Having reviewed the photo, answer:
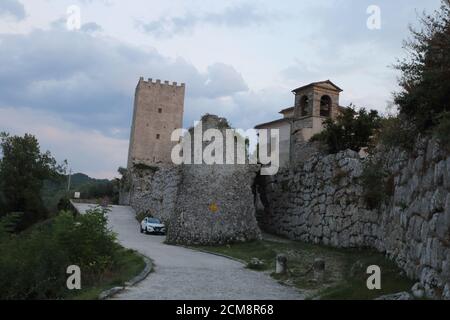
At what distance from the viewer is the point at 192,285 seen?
34.1 ft

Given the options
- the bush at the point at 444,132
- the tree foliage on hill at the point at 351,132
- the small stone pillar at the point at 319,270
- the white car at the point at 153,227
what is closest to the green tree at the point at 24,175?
the white car at the point at 153,227

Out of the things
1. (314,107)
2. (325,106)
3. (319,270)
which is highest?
(325,106)

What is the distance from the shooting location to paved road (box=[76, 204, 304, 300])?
30.0 ft

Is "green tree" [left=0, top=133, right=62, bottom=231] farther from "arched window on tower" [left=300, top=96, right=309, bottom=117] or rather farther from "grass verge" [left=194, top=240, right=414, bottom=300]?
"grass verge" [left=194, top=240, right=414, bottom=300]

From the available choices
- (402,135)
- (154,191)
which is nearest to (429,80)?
(402,135)

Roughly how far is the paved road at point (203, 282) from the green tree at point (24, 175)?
34.0 m

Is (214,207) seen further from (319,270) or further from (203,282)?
(203,282)

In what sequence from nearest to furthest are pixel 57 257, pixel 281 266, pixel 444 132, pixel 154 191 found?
pixel 444 132 < pixel 57 257 < pixel 281 266 < pixel 154 191

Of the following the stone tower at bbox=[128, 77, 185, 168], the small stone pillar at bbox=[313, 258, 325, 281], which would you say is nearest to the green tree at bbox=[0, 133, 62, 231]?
the stone tower at bbox=[128, 77, 185, 168]

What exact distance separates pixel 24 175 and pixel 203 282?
4261 cm

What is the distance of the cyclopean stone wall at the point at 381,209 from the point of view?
729 centimetres

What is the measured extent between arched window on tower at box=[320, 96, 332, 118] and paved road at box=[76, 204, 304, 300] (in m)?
24.9

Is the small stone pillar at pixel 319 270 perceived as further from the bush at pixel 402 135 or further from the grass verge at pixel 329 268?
the bush at pixel 402 135

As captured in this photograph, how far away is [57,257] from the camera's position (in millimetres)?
10727
